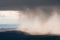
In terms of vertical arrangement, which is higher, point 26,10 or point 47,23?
point 26,10

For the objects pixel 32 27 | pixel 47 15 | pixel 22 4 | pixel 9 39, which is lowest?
pixel 9 39

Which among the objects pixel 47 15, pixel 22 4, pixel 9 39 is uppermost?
pixel 22 4

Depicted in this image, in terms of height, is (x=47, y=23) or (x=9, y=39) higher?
(x=47, y=23)

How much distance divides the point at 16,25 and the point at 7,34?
0.11m

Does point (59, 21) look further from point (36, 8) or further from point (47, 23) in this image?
point (36, 8)

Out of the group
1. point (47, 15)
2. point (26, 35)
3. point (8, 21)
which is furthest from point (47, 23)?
point (8, 21)

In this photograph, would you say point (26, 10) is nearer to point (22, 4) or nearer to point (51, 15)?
point (22, 4)

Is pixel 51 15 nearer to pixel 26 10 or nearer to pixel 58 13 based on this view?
pixel 58 13

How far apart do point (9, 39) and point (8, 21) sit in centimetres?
16

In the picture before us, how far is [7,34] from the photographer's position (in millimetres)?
1409

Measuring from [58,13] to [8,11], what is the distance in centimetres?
46

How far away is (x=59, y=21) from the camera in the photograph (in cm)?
145

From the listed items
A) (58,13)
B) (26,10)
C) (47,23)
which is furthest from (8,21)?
(58,13)

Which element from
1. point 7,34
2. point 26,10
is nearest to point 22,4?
point 26,10
